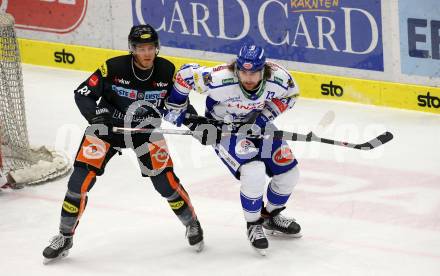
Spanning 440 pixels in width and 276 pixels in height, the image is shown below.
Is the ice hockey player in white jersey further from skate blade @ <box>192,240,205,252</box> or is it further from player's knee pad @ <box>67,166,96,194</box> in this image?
player's knee pad @ <box>67,166,96,194</box>

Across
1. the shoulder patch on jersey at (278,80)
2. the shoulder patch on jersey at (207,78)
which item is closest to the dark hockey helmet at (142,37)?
the shoulder patch on jersey at (207,78)

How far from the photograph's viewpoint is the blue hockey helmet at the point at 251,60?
5.54 meters

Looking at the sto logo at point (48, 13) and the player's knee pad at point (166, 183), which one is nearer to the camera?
the player's knee pad at point (166, 183)

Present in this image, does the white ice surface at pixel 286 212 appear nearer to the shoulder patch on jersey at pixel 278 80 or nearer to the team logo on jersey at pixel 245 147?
the shoulder patch on jersey at pixel 278 80

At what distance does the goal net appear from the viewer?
7266 millimetres

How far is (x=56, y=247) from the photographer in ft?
19.0

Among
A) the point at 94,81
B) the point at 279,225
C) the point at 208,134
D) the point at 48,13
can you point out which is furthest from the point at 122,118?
the point at 48,13

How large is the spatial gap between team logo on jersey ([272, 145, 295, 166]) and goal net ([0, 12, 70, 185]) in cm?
210

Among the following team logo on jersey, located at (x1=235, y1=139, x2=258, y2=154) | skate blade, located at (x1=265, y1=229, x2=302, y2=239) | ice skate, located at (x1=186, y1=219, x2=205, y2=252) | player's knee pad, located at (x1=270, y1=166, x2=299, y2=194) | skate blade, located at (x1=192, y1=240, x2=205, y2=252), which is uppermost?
team logo on jersey, located at (x1=235, y1=139, x2=258, y2=154)

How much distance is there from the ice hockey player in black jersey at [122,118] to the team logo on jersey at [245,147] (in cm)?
40

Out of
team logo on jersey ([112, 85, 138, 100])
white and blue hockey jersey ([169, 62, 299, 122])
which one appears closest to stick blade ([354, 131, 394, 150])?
white and blue hockey jersey ([169, 62, 299, 122])

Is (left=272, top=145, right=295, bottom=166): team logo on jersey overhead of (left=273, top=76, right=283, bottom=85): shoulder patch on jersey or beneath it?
beneath

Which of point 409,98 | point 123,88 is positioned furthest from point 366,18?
point 123,88

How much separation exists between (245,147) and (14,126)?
2323 millimetres
